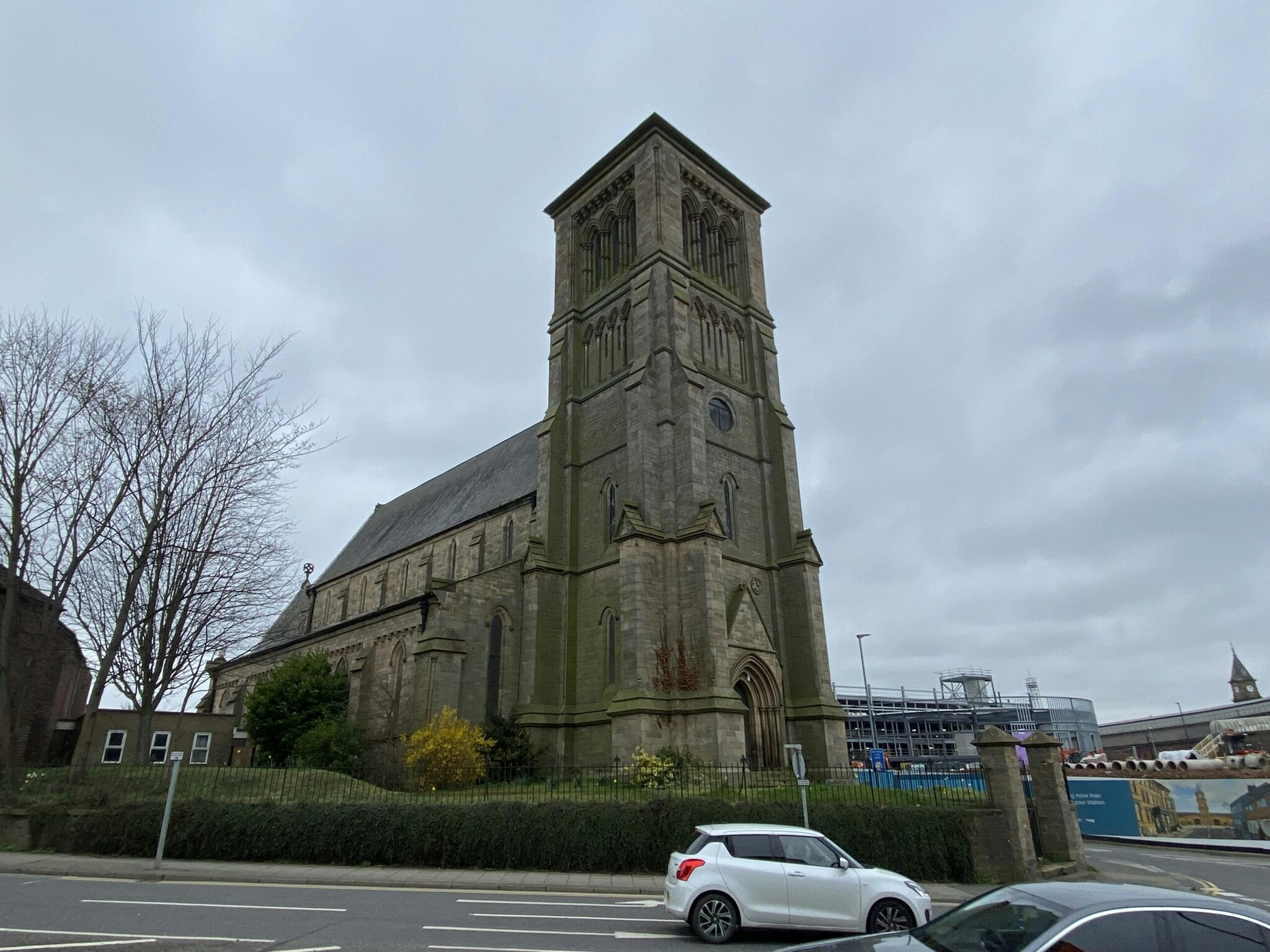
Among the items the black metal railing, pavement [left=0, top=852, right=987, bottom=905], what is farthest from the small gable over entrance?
pavement [left=0, top=852, right=987, bottom=905]

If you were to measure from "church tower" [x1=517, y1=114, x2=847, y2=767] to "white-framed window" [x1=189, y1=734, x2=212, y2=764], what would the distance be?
1718cm

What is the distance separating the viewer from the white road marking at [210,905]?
35.9 ft

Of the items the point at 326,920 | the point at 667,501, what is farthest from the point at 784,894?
the point at 667,501

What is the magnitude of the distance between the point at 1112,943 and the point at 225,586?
81.5ft

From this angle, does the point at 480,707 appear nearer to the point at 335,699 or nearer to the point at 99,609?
the point at 335,699

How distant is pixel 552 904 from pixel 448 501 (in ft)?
115

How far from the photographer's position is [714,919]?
31.3 ft

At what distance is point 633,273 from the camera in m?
32.1

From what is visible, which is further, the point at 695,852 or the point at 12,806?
the point at 12,806

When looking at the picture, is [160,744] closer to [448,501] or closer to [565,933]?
[448,501]

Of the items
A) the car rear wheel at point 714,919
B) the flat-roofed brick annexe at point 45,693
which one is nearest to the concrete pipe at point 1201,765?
the car rear wheel at point 714,919

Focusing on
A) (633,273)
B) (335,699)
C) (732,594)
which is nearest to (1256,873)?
(732,594)

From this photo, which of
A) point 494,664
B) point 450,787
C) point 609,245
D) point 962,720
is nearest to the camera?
point 450,787

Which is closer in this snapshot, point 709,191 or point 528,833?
point 528,833
